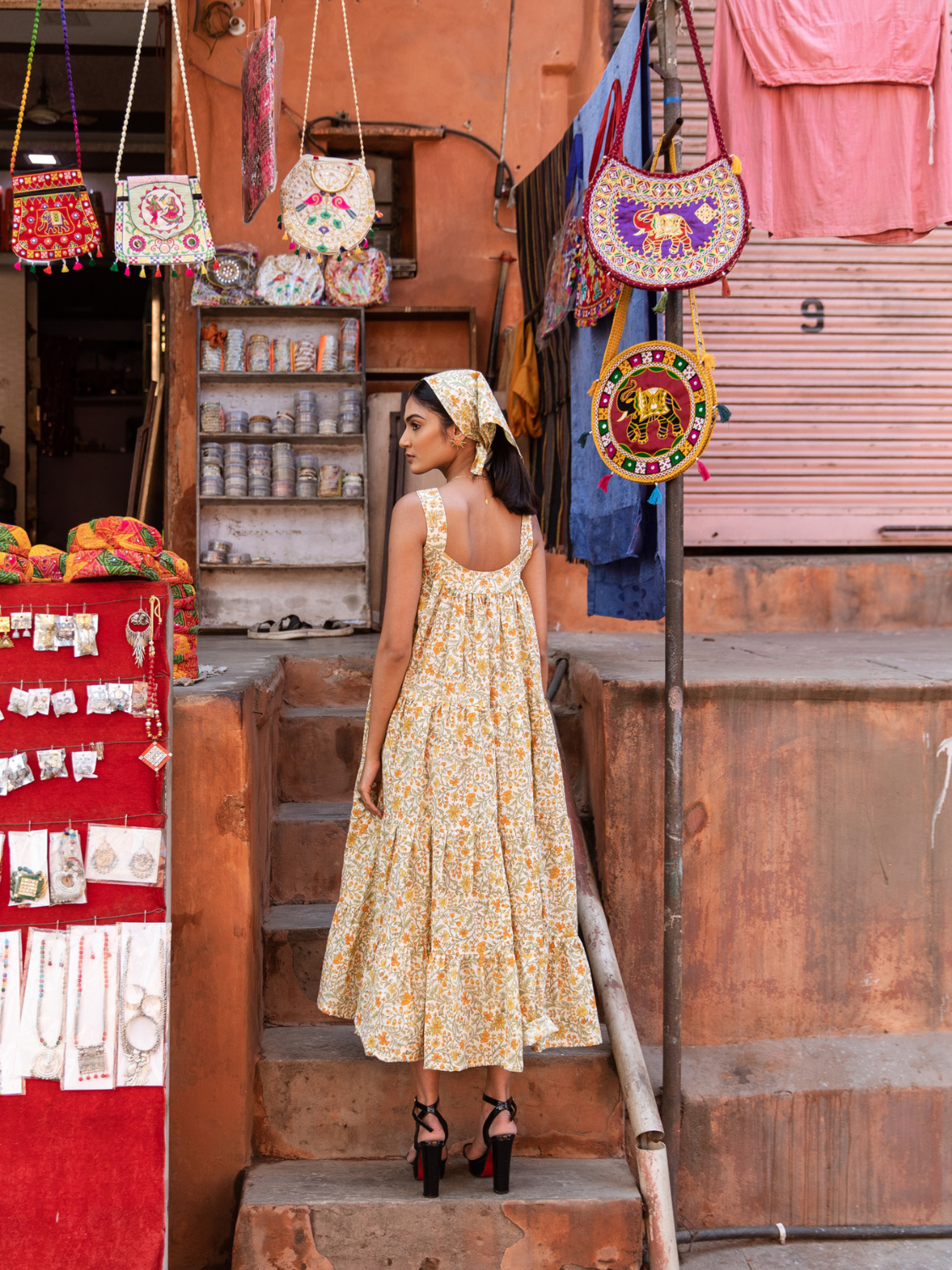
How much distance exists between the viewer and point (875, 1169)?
3162 millimetres

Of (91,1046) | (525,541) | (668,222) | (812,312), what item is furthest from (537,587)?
(812,312)

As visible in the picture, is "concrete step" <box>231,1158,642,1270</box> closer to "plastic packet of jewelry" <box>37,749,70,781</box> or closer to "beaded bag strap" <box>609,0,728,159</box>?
"plastic packet of jewelry" <box>37,749,70,781</box>

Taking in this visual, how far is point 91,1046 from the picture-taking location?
2539 millimetres

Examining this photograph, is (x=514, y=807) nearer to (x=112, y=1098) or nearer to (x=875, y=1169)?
(x=112, y=1098)

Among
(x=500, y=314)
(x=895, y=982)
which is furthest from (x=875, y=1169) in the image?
(x=500, y=314)

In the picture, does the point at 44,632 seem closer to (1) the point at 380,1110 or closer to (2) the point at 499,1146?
(1) the point at 380,1110

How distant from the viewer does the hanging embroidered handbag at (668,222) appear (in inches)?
104

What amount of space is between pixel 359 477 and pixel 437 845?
3.56 metres

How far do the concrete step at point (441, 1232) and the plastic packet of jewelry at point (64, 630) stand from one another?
1.47 m

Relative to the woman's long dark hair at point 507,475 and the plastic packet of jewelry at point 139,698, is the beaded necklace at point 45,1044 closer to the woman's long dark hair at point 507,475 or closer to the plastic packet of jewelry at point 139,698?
the plastic packet of jewelry at point 139,698

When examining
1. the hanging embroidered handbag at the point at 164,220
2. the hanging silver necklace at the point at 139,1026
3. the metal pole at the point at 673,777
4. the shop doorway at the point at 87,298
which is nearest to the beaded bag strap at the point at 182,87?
the hanging embroidered handbag at the point at 164,220

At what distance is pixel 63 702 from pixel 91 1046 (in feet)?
2.76

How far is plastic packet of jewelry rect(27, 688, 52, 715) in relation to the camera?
8.18 feet

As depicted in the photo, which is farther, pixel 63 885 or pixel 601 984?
pixel 601 984
